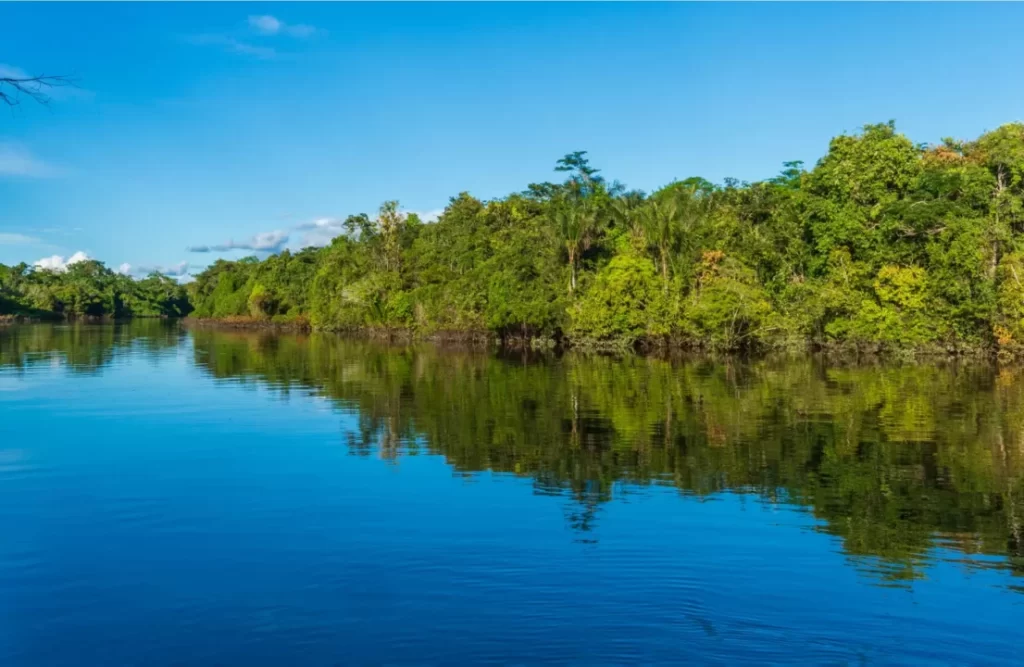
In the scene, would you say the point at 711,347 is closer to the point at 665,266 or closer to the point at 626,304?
the point at 626,304

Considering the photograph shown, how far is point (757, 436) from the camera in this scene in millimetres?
22375

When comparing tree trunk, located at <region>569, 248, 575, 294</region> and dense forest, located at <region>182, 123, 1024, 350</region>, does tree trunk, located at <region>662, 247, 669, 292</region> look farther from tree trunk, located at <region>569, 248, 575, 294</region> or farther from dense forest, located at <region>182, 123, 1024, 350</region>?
tree trunk, located at <region>569, 248, 575, 294</region>

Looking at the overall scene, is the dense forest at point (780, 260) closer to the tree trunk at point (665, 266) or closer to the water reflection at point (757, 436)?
the tree trunk at point (665, 266)

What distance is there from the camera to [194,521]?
14219mm

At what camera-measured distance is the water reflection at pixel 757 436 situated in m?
13.8

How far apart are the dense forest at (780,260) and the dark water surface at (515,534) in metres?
25.0

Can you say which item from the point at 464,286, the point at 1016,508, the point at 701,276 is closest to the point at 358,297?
the point at 464,286

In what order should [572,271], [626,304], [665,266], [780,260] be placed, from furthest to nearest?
1. [572,271]
2. [665,266]
3. [626,304]
4. [780,260]

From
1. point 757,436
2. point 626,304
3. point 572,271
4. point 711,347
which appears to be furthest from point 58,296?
point 757,436

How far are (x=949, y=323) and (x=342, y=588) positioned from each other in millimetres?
52276

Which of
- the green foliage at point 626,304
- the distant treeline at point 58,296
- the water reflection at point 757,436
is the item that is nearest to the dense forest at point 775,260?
the green foliage at point 626,304

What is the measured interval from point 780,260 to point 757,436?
1603 inches

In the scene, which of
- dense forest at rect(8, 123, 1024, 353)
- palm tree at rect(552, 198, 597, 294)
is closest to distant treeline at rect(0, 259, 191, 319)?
dense forest at rect(8, 123, 1024, 353)

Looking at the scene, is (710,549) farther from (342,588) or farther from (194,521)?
(194,521)
